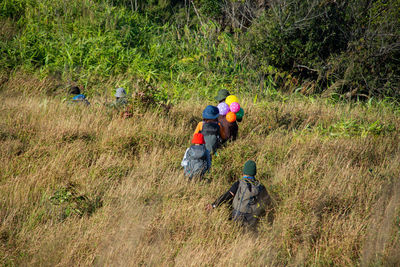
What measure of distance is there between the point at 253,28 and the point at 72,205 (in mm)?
8104

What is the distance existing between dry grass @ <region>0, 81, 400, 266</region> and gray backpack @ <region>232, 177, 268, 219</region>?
6.9 inches

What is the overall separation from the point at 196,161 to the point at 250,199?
1164 mm

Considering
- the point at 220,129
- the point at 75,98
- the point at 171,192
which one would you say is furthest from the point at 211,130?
the point at 75,98

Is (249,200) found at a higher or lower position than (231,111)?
higher

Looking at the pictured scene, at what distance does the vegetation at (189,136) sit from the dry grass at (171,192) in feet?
0.07

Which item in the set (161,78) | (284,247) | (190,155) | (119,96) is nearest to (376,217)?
(284,247)

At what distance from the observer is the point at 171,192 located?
4535mm

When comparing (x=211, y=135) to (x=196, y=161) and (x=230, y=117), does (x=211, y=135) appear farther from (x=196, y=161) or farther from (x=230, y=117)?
(x=196, y=161)

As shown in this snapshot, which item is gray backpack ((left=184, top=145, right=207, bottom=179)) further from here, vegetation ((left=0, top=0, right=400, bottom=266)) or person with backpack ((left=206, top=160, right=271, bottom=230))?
person with backpack ((left=206, top=160, right=271, bottom=230))

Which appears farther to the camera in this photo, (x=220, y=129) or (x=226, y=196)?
(x=220, y=129)

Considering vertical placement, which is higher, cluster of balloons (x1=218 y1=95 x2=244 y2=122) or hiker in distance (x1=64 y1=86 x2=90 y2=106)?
cluster of balloons (x1=218 y1=95 x2=244 y2=122)

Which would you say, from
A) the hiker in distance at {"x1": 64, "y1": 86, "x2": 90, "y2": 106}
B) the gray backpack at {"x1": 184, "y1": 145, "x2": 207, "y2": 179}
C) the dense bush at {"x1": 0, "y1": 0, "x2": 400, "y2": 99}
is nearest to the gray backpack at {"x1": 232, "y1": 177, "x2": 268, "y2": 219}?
the gray backpack at {"x1": 184, "y1": 145, "x2": 207, "y2": 179}

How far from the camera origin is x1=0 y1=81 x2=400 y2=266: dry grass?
11.5 ft

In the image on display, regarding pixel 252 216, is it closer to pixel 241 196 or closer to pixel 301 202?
pixel 241 196
